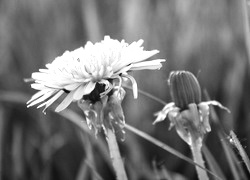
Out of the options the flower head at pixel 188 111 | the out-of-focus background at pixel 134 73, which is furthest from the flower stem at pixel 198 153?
the out-of-focus background at pixel 134 73

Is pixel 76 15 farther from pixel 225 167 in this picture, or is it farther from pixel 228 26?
pixel 225 167

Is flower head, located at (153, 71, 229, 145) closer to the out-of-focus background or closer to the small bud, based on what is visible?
the small bud

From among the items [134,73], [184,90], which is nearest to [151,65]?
[184,90]

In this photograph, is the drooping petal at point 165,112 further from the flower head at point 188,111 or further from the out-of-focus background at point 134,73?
the out-of-focus background at point 134,73

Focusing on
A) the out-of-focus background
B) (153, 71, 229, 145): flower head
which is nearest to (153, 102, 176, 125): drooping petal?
(153, 71, 229, 145): flower head

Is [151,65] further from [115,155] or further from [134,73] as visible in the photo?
[134,73]

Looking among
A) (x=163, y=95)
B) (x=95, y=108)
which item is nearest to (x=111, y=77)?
(x=95, y=108)
